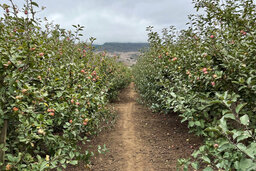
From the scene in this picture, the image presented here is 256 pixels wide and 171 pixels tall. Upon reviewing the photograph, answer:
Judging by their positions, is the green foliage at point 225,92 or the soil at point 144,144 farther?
the soil at point 144,144

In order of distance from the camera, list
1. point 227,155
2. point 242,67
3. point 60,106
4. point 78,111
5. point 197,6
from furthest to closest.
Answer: point 197,6, point 78,111, point 60,106, point 242,67, point 227,155

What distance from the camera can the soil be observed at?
3.53 meters

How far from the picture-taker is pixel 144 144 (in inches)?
177

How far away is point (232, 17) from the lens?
313 cm

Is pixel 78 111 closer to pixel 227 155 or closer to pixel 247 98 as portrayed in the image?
pixel 227 155

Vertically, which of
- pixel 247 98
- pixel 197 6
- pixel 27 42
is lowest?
pixel 247 98

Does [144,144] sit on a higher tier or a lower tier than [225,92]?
lower

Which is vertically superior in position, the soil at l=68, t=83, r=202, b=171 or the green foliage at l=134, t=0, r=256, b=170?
the green foliage at l=134, t=0, r=256, b=170

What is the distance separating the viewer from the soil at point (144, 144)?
3.53 meters

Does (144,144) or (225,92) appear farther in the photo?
(144,144)

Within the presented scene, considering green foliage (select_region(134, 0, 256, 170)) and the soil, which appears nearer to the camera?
green foliage (select_region(134, 0, 256, 170))

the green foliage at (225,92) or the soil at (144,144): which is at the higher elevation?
the green foliage at (225,92)

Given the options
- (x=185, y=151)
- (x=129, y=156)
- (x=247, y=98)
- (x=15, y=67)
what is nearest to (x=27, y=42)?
(x=15, y=67)

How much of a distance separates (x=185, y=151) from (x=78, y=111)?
2524 mm
